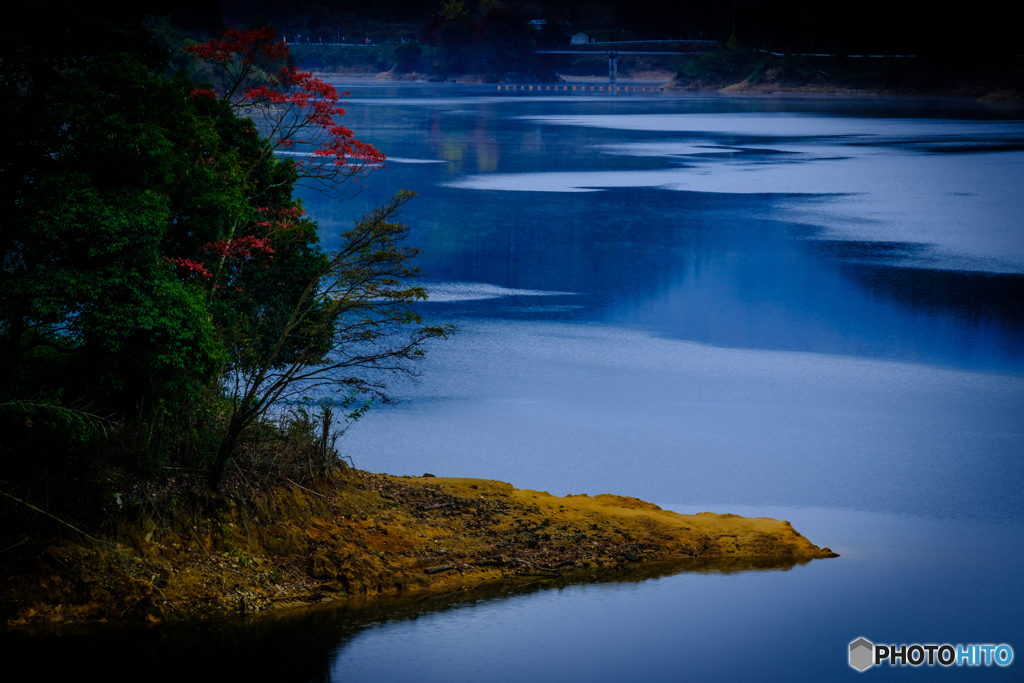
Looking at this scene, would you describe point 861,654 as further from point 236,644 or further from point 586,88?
point 586,88

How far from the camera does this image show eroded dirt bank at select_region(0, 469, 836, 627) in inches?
457

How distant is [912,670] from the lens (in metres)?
11.3

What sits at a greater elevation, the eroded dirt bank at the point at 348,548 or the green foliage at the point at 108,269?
the green foliage at the point at 108,269

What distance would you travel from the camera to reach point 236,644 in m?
11.4

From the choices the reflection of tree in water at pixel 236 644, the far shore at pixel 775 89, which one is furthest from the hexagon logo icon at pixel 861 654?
the far shore at pixel 775 89

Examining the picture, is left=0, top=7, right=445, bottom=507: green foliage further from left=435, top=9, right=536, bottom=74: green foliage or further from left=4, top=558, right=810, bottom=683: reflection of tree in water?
left=435, top=9, right=536, bottom=74: green foliage

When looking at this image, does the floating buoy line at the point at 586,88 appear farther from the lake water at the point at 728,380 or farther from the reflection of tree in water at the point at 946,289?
the reflection of tree in water at the point at 946,289

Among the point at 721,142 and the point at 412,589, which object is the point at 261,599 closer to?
the point at 412,589

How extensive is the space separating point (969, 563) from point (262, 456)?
8762 mm

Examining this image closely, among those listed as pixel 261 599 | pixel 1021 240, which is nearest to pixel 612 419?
pixel 261 599

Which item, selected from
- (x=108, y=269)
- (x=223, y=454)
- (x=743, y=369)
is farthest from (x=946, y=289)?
(x=108, y=269)

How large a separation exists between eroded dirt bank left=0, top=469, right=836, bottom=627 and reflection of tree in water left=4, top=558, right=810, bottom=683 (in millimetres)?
213
